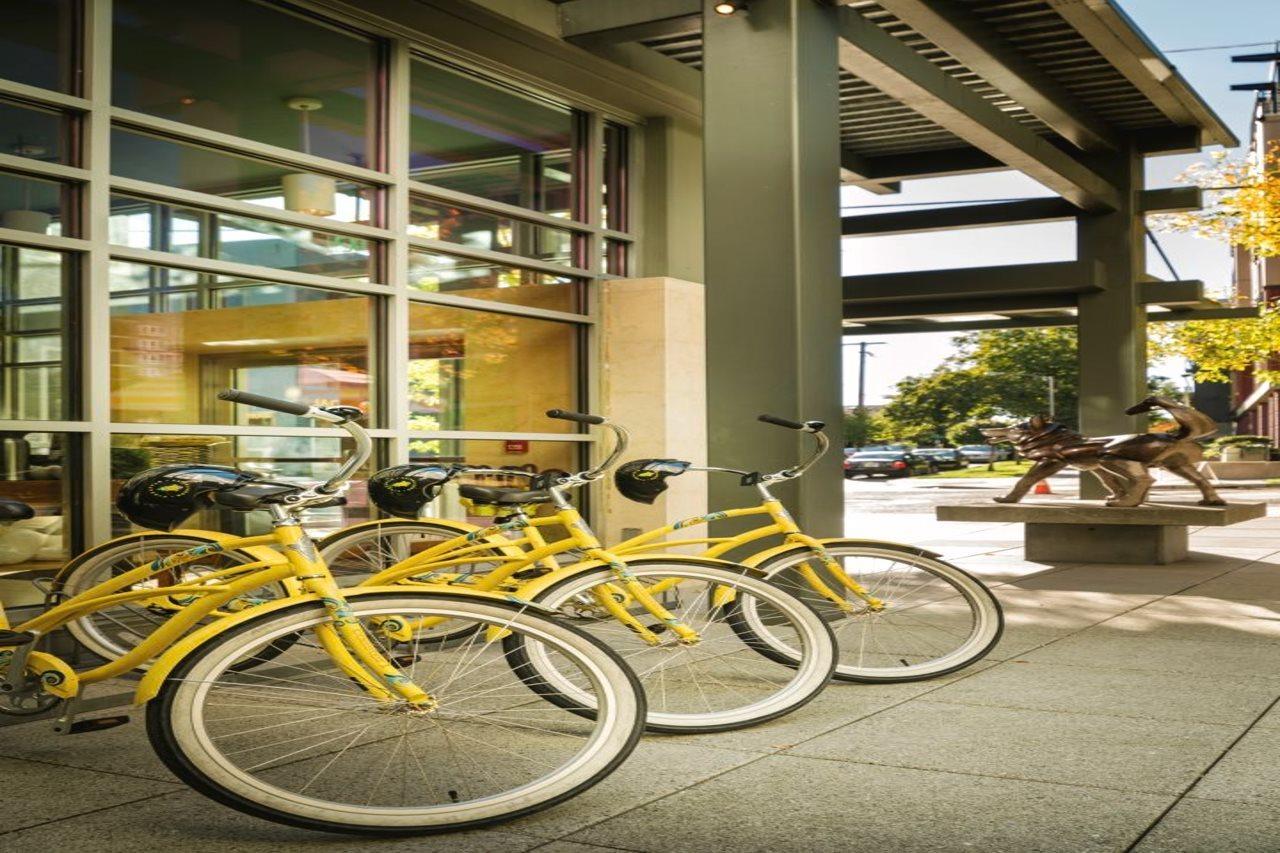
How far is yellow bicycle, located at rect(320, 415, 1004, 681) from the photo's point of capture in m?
5.65

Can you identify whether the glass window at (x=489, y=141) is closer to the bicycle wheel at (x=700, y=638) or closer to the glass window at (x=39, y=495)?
the glass window at (x=39, y=495)

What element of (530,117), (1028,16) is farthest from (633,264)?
(1028,16)

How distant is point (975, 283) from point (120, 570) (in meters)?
15.3

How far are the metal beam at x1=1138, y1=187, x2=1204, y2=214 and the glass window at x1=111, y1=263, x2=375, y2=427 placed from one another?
12911 mm

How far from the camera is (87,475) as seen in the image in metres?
7.78

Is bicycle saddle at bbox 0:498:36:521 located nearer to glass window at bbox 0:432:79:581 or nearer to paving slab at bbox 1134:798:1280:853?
glass window at bbox 0:432:79:581

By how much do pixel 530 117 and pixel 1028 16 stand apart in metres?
4.39

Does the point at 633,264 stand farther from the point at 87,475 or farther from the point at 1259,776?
the point at 1259,776

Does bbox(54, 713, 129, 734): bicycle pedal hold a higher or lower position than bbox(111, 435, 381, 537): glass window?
lower

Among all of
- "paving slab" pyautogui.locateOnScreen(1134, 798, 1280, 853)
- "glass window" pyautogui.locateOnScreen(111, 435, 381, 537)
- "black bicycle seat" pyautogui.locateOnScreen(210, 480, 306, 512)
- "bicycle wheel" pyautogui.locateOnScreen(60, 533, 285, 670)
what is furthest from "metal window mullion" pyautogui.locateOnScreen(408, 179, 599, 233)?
"paving slab" pyautogui.locateOnScreen(1134, 798, 1280, 853)

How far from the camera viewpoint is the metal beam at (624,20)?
941 centimetres

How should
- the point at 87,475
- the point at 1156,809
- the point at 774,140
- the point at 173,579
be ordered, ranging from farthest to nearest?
the point at 774,140 < the point at 87,475 < the point at 173,579 < the point at 1156,809

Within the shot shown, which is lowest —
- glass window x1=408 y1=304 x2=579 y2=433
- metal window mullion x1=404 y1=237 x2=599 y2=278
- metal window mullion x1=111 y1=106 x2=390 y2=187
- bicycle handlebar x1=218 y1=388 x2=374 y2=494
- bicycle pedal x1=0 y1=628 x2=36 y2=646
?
bicycle pedal x1=0 y1=628 x2=36 y2=646

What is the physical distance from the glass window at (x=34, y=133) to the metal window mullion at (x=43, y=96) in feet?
0.14
